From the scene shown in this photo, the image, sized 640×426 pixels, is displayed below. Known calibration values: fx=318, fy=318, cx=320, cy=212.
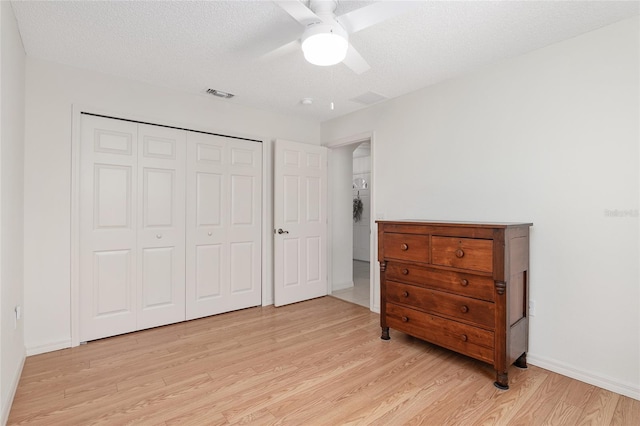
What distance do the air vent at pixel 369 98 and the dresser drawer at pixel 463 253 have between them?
5.75 feet

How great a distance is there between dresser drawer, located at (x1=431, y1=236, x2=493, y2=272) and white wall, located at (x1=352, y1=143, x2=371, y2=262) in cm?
466

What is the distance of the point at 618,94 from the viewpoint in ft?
6.93

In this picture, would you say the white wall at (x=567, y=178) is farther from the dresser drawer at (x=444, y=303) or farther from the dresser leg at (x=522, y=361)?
the dresser drawer at (x=444, y=303)

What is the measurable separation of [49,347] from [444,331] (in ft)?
10.6

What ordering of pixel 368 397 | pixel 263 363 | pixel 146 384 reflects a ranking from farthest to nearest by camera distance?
pixel 263 363 < pixel 146 384 < pixel 368 397

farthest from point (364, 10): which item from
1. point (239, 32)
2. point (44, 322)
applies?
point (44, 322)

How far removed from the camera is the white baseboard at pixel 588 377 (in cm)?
205

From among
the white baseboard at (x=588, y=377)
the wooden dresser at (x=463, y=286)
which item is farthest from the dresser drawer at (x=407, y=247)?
the white baseboard at (x=588, y=377)

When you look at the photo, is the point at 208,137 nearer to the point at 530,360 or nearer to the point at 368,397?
the point at 368,397

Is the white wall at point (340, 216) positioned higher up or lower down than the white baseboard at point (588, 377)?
higher up

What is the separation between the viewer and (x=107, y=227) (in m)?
2.94

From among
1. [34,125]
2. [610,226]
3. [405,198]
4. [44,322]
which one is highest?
[34,125]

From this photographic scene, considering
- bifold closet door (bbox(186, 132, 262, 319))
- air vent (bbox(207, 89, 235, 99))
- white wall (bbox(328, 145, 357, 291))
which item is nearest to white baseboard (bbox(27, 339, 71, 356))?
bifold closet door (bbox(186, 132, 262, 319))

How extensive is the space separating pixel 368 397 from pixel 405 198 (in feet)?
6.64
